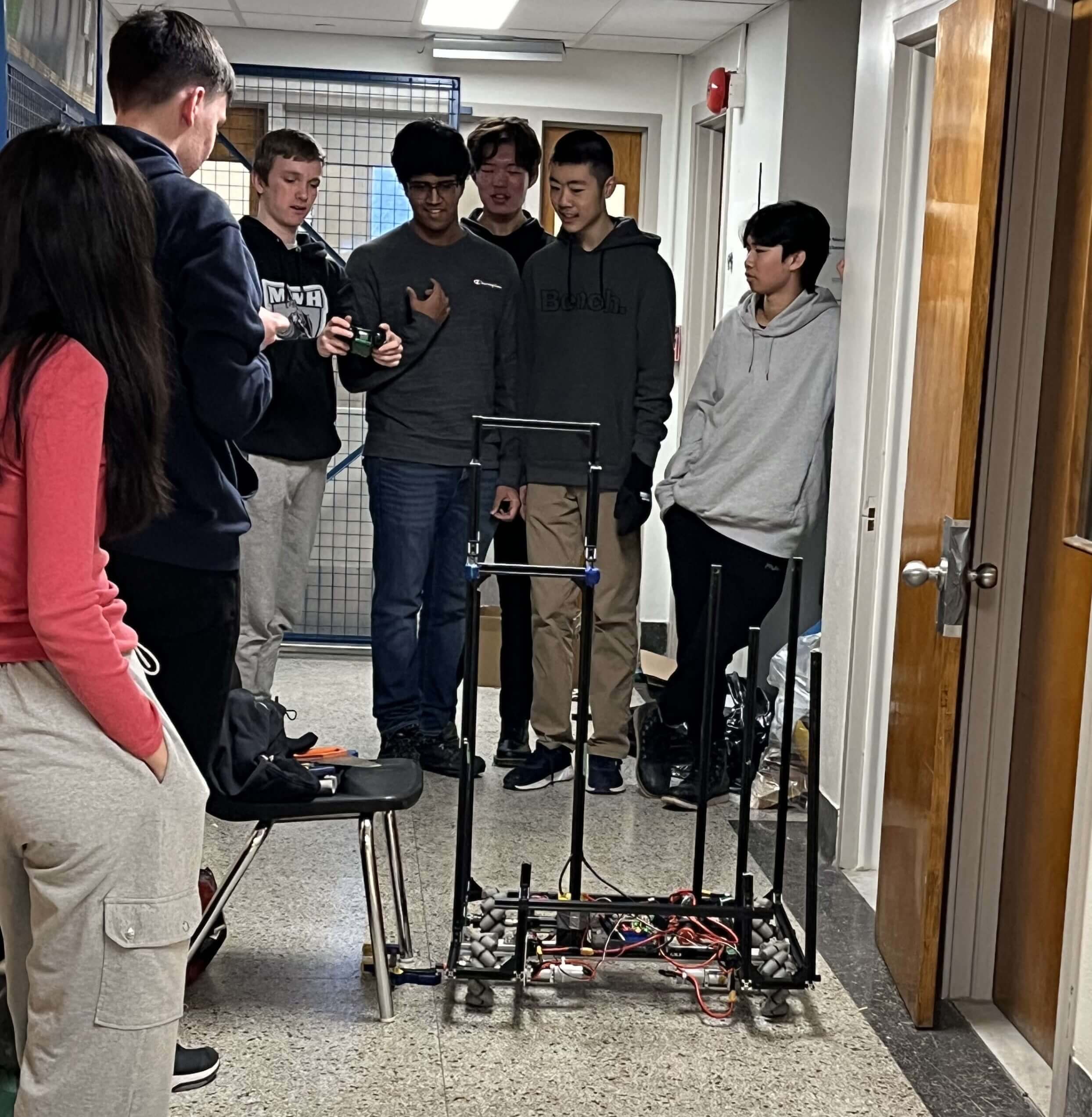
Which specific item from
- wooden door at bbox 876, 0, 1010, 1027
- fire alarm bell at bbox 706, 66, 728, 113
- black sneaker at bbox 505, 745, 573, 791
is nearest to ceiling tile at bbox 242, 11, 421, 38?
fire alarm bell at bbox 706, 66, 728, 113

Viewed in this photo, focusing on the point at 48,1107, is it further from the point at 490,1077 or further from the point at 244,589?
the point at 244,589

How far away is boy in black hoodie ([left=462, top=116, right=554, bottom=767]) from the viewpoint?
4.02 meters

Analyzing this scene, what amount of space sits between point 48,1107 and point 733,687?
2900 millimetres

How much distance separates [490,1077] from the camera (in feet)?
7.73

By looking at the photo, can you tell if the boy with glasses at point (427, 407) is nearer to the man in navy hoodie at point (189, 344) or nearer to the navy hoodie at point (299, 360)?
the navy hoodie at point (299, 360)

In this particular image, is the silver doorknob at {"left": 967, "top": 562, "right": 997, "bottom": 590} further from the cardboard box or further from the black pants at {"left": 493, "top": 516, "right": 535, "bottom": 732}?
the cardboard box

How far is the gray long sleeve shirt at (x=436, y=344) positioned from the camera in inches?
152

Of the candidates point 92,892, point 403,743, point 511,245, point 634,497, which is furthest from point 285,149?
point 92,892

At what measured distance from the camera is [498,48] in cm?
520

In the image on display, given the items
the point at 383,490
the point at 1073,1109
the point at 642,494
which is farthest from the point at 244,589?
the point at 1073,1109

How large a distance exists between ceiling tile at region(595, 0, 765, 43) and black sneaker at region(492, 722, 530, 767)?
2.33 metres

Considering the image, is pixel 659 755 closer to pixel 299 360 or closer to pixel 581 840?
pixel 581 840

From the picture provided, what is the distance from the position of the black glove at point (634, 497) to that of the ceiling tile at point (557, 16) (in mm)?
1681

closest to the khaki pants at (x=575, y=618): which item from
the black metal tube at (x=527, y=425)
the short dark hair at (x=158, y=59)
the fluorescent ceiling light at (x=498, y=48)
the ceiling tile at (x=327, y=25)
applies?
the black metal tube at (x=527, y=425)
